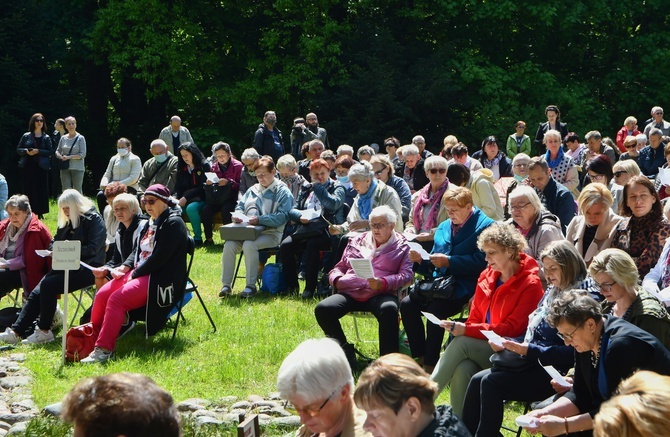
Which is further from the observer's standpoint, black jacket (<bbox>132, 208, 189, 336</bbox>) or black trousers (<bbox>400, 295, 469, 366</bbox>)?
black jacket (<bbox>132, 208, 189, 336</bbox>)

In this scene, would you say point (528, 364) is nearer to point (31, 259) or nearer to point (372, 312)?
point (372, 312)

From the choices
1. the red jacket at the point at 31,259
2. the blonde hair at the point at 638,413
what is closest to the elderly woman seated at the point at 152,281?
the red jacket at the point at 31,259

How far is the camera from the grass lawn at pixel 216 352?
7062 mm

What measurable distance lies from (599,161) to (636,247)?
2.55m

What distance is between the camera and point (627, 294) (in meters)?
5.05

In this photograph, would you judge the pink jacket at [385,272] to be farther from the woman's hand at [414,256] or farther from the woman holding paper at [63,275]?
the woman holding paper at [63,275]

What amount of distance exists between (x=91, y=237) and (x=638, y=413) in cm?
724

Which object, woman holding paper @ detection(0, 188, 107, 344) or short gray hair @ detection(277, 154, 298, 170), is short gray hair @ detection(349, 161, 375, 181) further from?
woman holding paper @ detection(0, 188, 107, 344)

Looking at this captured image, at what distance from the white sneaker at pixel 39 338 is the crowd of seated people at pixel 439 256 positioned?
19 millimetres

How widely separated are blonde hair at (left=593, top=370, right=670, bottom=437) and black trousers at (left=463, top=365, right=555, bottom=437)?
8.40ft

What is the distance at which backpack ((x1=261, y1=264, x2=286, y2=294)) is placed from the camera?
1033 centimetres

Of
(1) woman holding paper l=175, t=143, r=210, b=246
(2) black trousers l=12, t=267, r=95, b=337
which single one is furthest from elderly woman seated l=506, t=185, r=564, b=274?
(1) woman holding paper l=175, t=143, r=210, b=246

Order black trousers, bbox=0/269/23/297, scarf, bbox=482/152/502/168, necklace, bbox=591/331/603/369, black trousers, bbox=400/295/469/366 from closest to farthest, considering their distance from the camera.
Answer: necklace, bbox=591/331/603/369 → black trousers, bbox=400/295/469/366 → black trousers, bbox=0/269/23/297 → scarf, bbox=482/152/502/168

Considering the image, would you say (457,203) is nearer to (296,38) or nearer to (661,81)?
(296,38)
